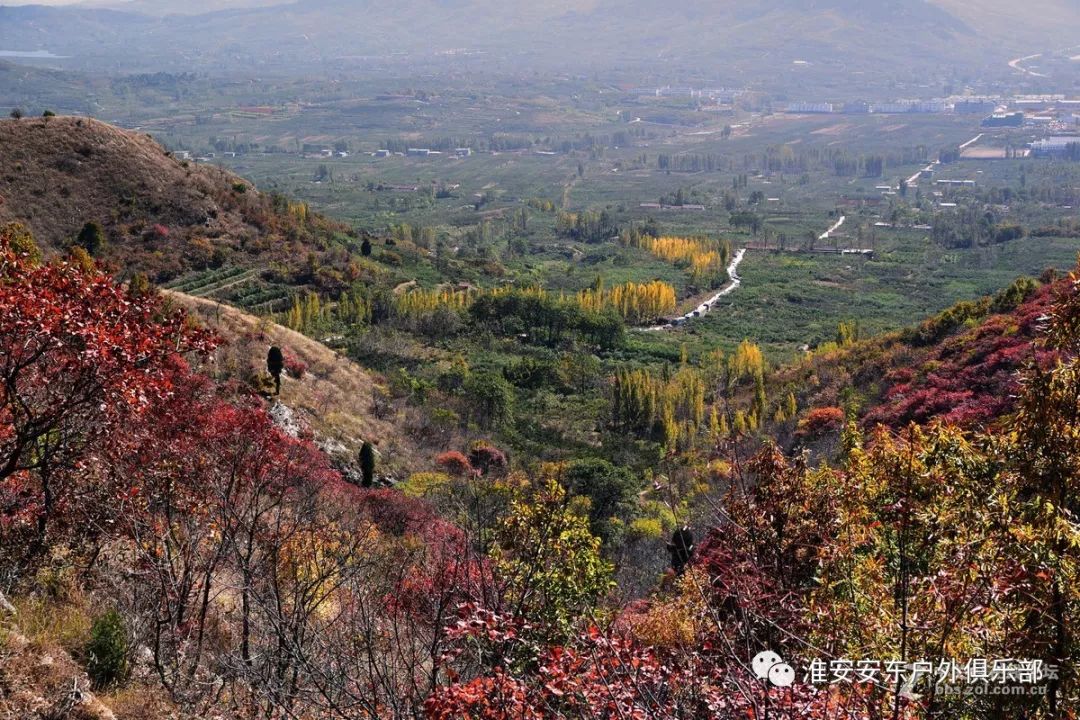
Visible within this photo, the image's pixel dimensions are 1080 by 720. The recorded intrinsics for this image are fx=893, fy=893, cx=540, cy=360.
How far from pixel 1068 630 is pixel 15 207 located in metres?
42.4

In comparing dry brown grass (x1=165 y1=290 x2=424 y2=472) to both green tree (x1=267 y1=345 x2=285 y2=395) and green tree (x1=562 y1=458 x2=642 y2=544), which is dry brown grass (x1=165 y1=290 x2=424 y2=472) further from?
green tree (x1=562 y1=458 x2=642 y2=544)

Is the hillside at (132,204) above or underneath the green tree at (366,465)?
above

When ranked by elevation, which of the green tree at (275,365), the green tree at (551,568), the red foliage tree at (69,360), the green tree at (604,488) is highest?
the red foliage tree at (69,360)

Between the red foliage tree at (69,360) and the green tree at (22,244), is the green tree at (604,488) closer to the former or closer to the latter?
the green tree at (22,244)

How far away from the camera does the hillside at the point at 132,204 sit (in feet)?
128

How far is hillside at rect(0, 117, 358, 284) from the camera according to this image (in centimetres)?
3916

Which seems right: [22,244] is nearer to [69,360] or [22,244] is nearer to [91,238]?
[69,360]

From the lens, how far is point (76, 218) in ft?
130

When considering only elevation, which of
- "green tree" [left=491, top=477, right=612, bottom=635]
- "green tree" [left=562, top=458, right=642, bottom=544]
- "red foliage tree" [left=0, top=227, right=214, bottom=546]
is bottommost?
"green tree" [left=562, top=458, right=642, bottom=544]

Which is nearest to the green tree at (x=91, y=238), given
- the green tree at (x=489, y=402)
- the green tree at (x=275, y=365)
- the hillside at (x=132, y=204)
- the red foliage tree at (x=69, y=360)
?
the hillside at (x=132, y=204)

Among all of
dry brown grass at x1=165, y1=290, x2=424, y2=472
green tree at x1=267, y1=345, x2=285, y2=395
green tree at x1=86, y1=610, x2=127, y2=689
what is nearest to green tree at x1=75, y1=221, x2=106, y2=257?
dry brown grass at x1=165, y1=290, x2=424, y2=472

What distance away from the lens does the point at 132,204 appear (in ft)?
137

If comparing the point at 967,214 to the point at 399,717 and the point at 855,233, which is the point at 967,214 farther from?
the point at 399,717

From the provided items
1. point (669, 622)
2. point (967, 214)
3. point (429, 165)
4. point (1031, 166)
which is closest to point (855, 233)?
point (967, 214)
